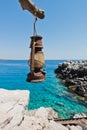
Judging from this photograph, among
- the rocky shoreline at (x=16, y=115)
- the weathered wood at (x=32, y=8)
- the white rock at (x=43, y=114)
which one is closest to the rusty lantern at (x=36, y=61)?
the weathered wood at (x=32, y=8)

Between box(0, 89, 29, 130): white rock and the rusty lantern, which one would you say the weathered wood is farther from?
box(0, 89, 29, 130): white rock

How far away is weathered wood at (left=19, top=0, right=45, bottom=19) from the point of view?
3.11 m

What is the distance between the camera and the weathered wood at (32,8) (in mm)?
3109

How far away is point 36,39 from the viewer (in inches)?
142

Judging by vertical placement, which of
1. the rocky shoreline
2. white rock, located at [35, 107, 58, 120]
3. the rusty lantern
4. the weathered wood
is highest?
the weathered wood

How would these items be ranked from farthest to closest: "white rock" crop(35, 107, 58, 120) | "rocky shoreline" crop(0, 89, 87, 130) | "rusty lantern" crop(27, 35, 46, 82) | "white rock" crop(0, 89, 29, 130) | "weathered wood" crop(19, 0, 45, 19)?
"white rock" crop(35, 107, 58, 120), "rocky shoreline" crop(0, 89, 87, 130), "white rock" crop(0, 89, 29, 130), "rusty lantern" crop(27, 35, 46, 82), "weathered wood" crop(19, 0, 45, 19)

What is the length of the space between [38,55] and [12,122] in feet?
17.7

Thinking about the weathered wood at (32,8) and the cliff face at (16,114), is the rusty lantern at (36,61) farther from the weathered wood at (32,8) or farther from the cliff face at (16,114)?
the cliff face at (16,114)

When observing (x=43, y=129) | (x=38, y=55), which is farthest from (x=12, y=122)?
(x=38, y=55)

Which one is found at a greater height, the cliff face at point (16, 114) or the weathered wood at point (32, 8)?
the weathered wood at point (32, 8)

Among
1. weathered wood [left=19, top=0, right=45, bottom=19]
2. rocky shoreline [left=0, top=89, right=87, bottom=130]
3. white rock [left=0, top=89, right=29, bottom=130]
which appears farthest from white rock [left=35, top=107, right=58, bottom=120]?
weathered wood [left=19, top=0, right=45, bottom=19]

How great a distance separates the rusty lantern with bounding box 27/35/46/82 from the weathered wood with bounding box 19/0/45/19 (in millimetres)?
391

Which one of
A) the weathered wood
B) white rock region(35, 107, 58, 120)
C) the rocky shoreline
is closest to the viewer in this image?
the weathered wood

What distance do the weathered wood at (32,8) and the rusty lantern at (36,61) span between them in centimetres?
39
